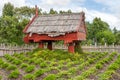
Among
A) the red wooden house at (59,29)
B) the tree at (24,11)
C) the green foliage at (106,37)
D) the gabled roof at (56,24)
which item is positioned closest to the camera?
the red wooden house at (59,29)

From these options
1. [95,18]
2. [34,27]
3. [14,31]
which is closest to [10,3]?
[14,31]

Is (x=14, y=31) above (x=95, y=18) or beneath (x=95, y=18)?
beneath

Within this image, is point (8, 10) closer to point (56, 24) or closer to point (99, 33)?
point (56, 24)

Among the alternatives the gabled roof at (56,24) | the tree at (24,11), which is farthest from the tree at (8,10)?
the gabled roof at (56,24)

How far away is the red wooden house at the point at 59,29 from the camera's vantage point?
83.1ft

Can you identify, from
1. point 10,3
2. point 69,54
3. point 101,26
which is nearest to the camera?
point 69,54

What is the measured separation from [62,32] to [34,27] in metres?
3.87

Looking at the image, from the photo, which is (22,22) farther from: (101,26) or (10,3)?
(101,26)

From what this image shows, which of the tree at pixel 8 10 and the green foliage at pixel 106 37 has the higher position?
the tree at pixel 8 10

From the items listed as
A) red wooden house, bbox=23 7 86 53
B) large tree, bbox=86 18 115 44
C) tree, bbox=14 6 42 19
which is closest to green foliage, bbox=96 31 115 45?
large tree, bbox=86 18 115 44

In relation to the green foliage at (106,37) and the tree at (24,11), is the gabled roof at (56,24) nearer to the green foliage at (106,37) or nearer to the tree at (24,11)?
the tree at (24,11)

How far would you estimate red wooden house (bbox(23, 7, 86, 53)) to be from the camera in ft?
83.1

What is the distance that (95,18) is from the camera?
215 feet

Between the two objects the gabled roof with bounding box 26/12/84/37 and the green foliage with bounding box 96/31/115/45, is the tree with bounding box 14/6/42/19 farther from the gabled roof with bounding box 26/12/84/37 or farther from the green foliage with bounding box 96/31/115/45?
the green foliage with bounding box 96/31/115/45
